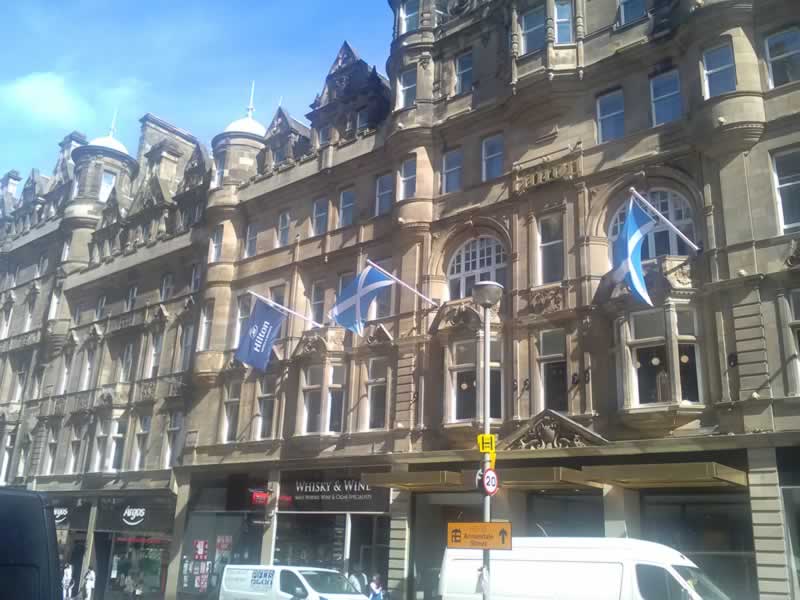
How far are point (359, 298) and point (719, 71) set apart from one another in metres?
11.8

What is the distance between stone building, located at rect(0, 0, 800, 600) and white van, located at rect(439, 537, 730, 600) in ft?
9.67

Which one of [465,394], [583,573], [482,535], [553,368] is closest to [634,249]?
[553,368]

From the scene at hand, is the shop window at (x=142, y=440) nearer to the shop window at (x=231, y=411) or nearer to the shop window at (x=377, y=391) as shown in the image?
the shop window at (x=231, y=411)

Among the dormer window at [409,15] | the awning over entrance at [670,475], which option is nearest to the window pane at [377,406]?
the awning over entrance at [670,475]

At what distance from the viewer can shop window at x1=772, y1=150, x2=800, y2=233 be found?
18.5 metres

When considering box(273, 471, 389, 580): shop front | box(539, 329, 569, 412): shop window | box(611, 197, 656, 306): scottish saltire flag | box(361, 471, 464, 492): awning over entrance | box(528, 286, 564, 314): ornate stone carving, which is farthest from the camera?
box(273, 471, 389, 580): shop front

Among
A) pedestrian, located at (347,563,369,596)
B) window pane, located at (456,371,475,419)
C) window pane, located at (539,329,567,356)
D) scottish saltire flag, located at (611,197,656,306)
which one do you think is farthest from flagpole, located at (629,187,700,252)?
pedestrian, located at (347,563,369,596)

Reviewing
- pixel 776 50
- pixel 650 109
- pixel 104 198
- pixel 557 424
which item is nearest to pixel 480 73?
pixel 650 109

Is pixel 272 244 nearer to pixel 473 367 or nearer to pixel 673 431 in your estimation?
pixel 473 367

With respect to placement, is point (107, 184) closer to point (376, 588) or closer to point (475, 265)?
point (475, 265)

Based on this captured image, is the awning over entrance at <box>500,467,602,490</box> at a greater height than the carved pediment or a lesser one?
lesser

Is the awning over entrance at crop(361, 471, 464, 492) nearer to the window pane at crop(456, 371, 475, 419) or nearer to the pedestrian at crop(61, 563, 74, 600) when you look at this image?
the window pane at crop(456, 371, 475, 419)

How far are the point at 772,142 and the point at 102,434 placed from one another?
106ft

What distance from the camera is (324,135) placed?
32.0 m
